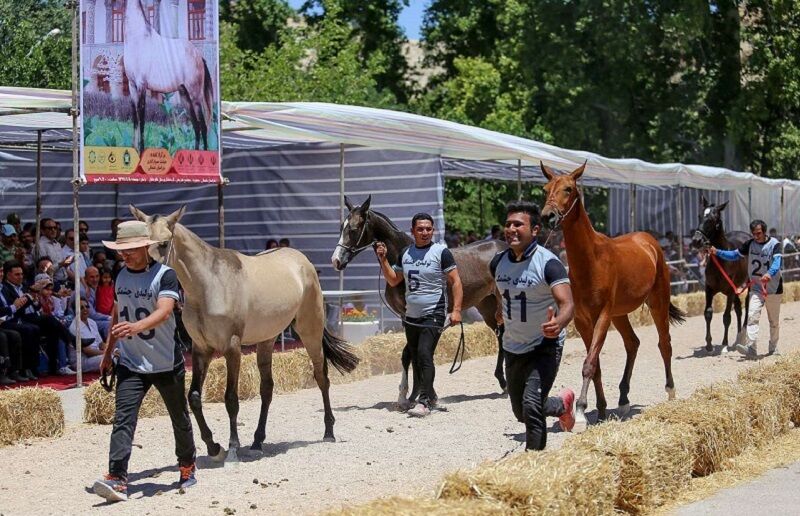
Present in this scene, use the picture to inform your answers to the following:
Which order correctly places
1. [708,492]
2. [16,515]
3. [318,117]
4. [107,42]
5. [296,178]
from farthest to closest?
[296,178], [318,117], [107,42], [708,492], [16,515]

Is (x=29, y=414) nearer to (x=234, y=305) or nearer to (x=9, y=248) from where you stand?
(x=234, y=305)

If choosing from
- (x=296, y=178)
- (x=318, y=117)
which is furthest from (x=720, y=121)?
(x=318, y=117)

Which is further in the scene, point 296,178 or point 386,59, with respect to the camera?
point 386,59

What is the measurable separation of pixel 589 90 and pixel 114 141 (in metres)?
30.3

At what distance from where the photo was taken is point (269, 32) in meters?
44.9

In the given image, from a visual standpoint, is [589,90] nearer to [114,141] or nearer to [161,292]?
[114,141]

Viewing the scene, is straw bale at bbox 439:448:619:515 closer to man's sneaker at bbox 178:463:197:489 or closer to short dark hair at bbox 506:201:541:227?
short dark hair at bbox 506:201:541:227

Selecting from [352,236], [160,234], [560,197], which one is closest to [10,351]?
[352,236]

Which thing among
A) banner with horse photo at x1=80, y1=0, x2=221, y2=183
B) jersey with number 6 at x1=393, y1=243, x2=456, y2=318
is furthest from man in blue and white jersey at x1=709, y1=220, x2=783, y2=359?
banner with horse photo at x1=80, y1=0, x2=221, y2=183

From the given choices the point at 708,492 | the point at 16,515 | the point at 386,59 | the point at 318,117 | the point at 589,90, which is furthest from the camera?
the point at 386,59

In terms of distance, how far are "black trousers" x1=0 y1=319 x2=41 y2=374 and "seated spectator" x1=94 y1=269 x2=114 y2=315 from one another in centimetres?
152

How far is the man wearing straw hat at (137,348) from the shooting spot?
24.4ft

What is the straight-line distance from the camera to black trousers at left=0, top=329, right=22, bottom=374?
12398mm

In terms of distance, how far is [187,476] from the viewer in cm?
786
